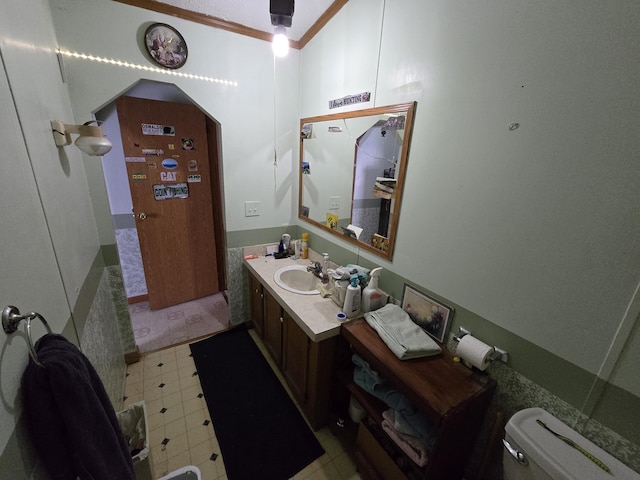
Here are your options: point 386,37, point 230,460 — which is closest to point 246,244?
point 230,460

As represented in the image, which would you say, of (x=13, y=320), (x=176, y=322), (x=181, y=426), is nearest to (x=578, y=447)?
(x=13, y=320)

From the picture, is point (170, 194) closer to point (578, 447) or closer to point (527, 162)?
point (527, 162)

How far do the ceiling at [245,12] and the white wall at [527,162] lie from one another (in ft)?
1.75

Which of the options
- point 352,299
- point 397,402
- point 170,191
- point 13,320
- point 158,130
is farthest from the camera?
point 170,191

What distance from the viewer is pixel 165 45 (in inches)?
64.3

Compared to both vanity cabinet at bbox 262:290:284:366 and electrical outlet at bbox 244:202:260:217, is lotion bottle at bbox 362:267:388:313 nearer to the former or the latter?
vanity cabinet at bbox 262:290:284:366

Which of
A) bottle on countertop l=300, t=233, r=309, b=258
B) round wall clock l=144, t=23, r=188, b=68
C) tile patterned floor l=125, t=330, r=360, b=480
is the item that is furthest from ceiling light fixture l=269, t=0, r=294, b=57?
tile patterned floor l=125, t=330, r=360, b=480

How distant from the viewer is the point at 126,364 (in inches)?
78.6

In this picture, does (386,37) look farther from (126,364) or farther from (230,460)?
(126,364)

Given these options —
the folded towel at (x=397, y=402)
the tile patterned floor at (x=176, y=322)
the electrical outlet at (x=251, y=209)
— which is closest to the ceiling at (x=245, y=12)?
the electrical outlet at (x=251, y=209)

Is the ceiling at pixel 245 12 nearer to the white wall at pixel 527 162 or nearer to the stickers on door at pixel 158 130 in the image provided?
the white wall at pixel 527 162

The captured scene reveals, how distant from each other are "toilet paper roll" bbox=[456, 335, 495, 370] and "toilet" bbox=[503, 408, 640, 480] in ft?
0.59

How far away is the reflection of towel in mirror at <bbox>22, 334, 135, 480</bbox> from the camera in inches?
23.6

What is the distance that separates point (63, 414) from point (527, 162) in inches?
60.6
